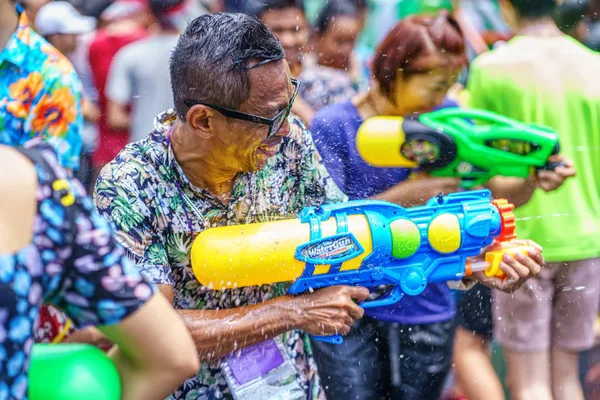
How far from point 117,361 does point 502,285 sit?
1423 millimetres

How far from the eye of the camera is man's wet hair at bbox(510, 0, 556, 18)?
3463 mm

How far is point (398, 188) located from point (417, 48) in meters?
0.61

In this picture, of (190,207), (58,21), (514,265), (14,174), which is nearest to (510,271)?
(514,265)

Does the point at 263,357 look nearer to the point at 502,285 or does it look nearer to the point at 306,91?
the point at 502,285

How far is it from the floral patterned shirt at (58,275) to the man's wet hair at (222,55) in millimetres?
878

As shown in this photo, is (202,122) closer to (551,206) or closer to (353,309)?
(353,309)

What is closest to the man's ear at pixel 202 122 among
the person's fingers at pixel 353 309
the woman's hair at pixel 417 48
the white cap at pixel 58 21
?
the person's fingers at pixel 353 309

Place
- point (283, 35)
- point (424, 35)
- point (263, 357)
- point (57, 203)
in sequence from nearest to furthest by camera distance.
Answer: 1. point (57, 203)
2. point (263, 357)
3. point (424, 35)
4. point (283, 35)

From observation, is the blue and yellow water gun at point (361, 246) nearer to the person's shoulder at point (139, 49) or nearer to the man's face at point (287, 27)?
the man's face at point (287, 27)

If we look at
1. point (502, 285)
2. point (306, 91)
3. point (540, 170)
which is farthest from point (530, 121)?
point (306, 91)

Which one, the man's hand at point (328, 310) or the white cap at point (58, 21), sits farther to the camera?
the white cap at point (58, 21)

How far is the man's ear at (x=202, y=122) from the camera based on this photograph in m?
2.07

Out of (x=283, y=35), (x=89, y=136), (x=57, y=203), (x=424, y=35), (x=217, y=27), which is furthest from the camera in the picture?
(x=89, y=136)

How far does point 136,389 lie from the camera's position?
51.9 inches
